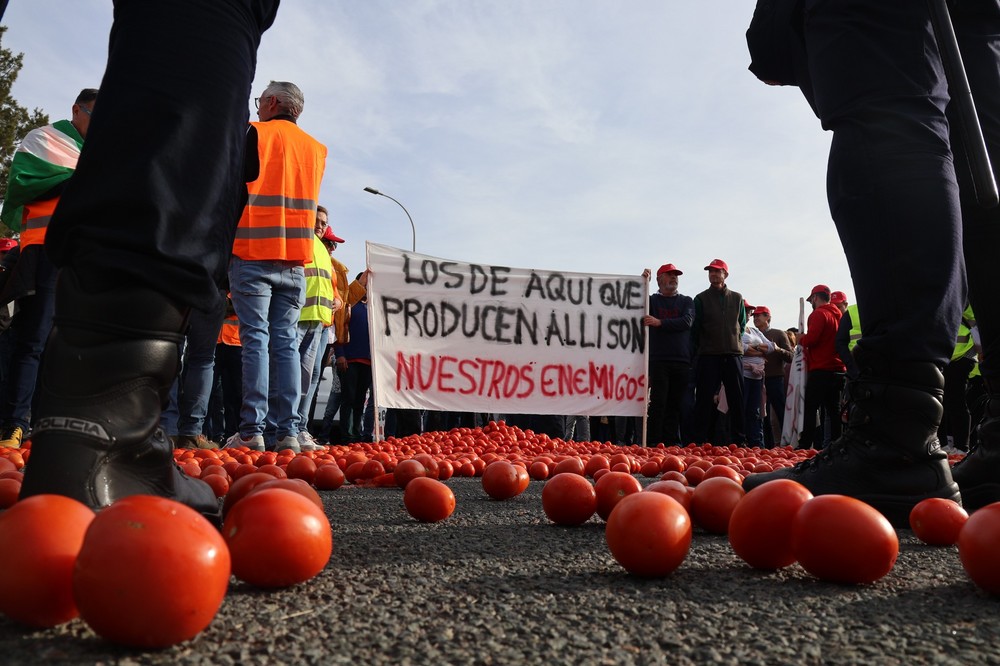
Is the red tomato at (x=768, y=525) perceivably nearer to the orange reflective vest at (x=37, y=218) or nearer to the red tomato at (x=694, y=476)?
the red tomato at (x=694, y=476)

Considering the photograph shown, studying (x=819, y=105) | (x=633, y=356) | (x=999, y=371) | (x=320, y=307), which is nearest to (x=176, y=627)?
(x=819, y=105)

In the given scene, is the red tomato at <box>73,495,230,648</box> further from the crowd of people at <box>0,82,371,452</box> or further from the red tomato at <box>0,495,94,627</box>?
the crowd of people at <box>0,82,371,452</box>

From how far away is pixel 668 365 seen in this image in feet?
35.5

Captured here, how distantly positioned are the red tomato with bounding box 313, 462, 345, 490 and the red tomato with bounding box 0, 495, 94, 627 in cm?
270

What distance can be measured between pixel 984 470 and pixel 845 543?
1.57m

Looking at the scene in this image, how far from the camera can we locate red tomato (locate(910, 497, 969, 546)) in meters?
2.17

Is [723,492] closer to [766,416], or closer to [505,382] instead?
[505,382]

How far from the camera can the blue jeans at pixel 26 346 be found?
5.84 meters

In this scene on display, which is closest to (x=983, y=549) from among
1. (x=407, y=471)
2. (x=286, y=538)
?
(x=286, y=538)

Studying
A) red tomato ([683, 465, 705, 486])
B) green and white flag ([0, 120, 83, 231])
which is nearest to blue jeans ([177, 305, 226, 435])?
green and white flag ([0, 120, 83, 231])

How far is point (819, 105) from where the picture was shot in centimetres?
270

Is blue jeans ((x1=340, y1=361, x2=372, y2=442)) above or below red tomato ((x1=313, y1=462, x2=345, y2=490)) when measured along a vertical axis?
above

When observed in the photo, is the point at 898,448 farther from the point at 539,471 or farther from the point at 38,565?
the point at 539,471

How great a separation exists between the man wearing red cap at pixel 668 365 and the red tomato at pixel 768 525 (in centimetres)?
904
